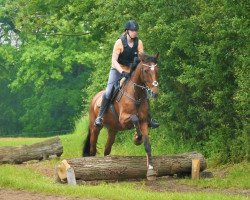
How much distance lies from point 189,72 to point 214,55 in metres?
0.87

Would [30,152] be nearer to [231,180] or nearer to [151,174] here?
[151,174]

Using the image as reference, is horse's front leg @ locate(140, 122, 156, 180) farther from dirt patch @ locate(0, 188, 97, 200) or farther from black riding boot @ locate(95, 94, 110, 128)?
dirt patch @ locate(0, 188, 97, 200)

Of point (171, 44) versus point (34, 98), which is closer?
point (171, 44)

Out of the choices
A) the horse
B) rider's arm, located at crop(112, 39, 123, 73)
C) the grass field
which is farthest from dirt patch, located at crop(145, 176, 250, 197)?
rider's arm, located at crop(112, 39, 123, 73)

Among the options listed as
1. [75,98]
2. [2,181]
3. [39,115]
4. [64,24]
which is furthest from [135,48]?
[39,115]

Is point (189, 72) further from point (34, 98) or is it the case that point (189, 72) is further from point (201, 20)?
point (34, 98)

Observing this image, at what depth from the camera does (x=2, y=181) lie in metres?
13.5

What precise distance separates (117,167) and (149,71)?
2381 mm

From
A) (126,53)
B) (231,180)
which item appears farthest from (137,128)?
(231,180)

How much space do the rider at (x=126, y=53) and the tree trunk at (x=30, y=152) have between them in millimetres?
6184

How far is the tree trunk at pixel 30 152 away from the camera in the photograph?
2006 cm

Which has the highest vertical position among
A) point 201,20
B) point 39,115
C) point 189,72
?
point 201,20

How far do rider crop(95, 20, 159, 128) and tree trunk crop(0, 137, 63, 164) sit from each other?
6184 mm

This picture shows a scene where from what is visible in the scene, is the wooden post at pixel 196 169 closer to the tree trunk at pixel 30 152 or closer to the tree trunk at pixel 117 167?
the tree trunk at pixel 117 167
